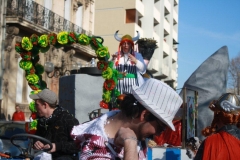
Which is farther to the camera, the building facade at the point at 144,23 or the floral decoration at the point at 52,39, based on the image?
the building facade at the point at 144,23

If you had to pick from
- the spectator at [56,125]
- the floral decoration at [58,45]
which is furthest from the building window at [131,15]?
the spectator at [56,125]

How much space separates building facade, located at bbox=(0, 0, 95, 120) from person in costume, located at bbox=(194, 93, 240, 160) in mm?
16144

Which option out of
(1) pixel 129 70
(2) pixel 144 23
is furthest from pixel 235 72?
(1) pixel 129 70

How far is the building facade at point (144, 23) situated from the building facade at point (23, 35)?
1045 centimetres

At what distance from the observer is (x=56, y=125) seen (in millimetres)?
4988

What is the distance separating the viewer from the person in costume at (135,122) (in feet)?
8.29

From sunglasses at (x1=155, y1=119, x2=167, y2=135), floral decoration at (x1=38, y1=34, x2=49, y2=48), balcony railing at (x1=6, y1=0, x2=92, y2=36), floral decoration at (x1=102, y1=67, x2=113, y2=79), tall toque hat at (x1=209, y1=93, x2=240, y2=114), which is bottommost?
sunglasses at (x1=155, y1=119, x2=167, y2=135)

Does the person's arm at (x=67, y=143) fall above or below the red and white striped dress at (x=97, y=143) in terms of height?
below

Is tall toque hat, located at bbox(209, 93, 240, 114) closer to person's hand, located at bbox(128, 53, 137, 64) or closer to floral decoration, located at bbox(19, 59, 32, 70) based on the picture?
person's hand, located at bbox(128, 53, 137, 64)

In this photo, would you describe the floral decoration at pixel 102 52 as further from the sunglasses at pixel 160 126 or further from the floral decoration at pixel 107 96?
the sunglasses at pixel 160 126

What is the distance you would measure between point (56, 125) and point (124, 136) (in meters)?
2.64

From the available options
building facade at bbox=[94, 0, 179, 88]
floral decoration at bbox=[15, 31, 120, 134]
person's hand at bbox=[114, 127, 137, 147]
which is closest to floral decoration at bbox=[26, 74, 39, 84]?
floral decoration at bbox=[15, 31, 120, 134]

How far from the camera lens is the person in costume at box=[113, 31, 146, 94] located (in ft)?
26.1

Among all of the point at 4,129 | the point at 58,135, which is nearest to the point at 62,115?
the point at 58,135
